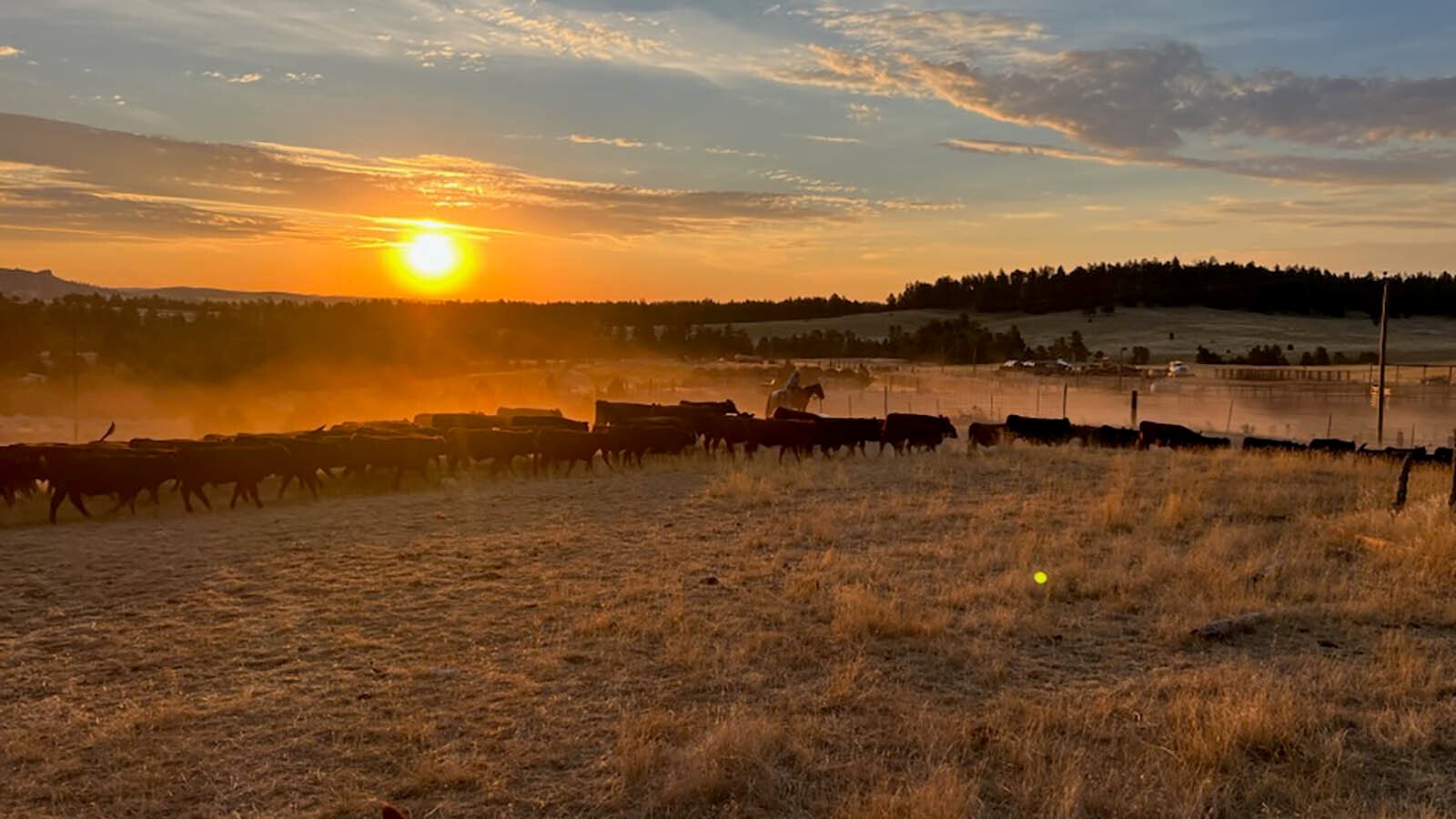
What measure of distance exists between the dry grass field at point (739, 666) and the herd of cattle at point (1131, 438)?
1085 cm

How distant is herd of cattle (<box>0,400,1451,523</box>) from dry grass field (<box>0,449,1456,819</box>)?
6.28ft

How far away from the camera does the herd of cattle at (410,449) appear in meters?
15.8

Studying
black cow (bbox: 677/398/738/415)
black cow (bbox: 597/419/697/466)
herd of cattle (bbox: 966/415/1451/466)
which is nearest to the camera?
black cow (bbox: 597/419/697/466)

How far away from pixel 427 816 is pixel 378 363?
5076cm

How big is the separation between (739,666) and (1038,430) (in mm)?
21710

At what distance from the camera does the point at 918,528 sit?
1384 centimetres

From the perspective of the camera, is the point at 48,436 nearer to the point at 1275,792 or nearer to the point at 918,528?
the point at 918,528

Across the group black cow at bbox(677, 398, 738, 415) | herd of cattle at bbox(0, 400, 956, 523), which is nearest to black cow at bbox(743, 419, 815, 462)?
herd of cattle at bbox(0, 400, 956, 523)

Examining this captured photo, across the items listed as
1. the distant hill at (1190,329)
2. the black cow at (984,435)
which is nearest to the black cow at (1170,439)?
the black cow at (984,435)

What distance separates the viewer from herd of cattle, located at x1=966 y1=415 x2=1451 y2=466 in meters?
24.0

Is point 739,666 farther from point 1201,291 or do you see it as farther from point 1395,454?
point 1201,291

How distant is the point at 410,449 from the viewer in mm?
19062

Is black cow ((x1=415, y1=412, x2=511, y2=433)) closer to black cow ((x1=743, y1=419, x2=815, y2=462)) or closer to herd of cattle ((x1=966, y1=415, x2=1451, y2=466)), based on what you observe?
black cow ((x1=743, y1=419, x2=815, y2=462))

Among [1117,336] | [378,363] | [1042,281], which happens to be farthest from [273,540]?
[1042,281]
